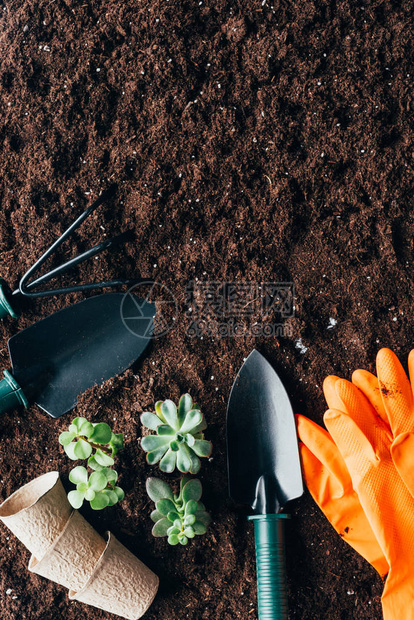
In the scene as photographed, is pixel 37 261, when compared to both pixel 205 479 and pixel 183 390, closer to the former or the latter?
pixel 183 390

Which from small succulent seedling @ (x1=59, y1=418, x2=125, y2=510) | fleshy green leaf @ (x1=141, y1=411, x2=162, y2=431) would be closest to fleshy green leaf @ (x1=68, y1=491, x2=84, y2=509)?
small succulent seedling @ (x1=59, y1=418, x2=125, y2=510)

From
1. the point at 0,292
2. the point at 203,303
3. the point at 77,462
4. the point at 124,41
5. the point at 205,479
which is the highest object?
the point at 124,41

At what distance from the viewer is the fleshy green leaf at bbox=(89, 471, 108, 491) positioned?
0.97 metres

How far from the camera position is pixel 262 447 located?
42.4 inches

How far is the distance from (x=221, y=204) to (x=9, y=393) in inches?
26.6

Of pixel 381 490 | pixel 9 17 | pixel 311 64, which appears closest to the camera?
pixel 381 490

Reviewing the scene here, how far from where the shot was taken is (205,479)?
1118mm

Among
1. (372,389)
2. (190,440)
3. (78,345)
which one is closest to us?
(190,440)

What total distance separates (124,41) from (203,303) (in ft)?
2.25

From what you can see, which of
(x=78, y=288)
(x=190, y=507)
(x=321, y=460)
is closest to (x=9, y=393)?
(x=78, y=288)

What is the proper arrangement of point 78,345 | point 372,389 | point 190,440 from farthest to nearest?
1. point 78,345
2. point 372,389
3. point 190,440

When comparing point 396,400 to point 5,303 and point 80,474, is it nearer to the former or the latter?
point 80,474

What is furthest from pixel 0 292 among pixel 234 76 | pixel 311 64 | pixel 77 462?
pixel 311 64

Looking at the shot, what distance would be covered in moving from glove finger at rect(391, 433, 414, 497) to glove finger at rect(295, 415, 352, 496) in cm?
11
